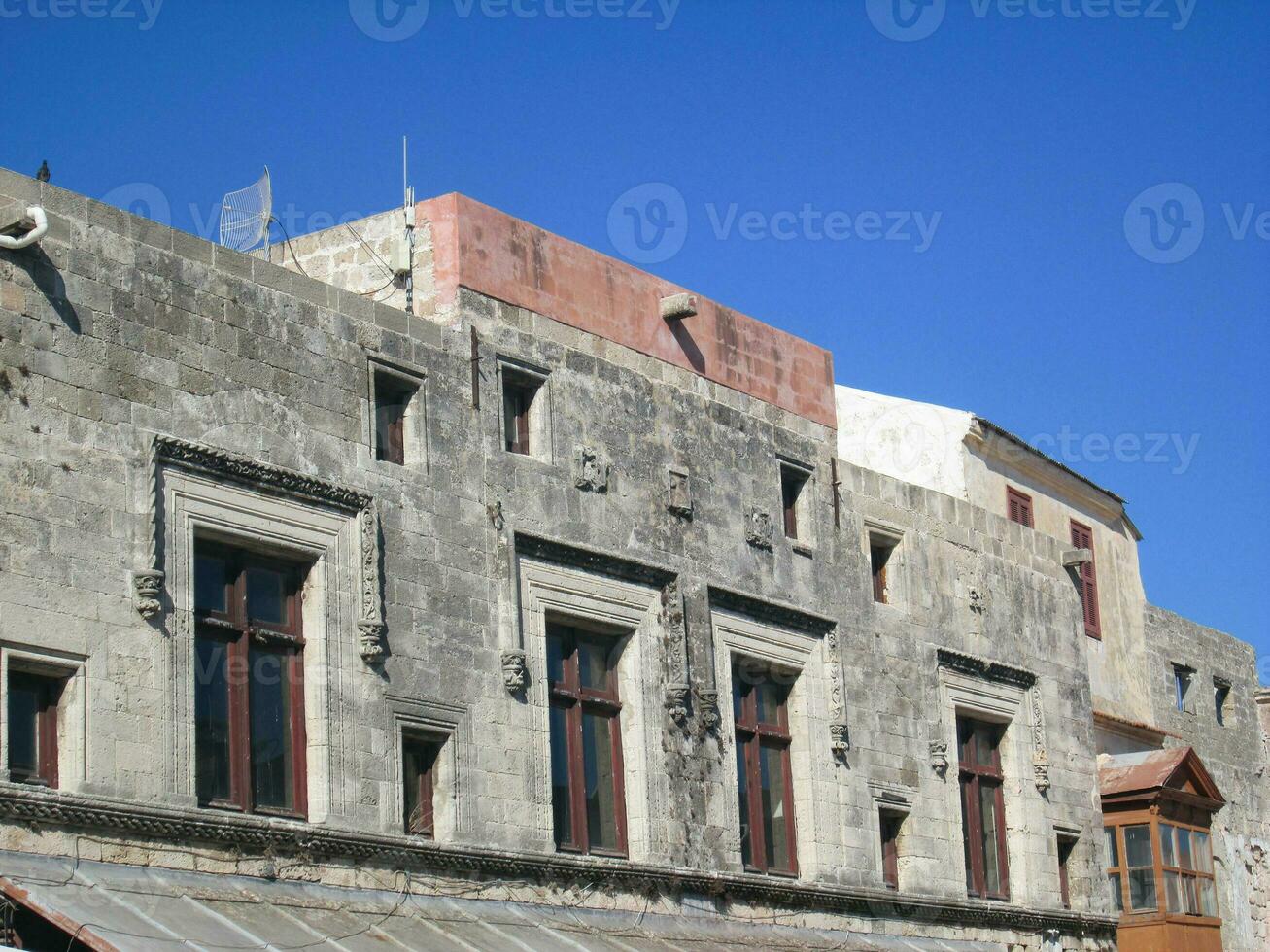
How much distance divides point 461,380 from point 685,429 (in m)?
3.31

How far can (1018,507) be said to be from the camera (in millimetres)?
32125

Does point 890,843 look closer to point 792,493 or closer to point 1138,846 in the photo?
point 792,493

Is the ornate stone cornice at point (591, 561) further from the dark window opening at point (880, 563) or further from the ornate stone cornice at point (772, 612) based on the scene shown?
the dark window opening at point (880, 563)

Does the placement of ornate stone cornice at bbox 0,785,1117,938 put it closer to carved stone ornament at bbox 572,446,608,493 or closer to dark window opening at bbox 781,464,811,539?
carved stone ornament at bbox 572,446,608,493

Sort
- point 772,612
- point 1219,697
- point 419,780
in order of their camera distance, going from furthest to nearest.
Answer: point 1219,697
point 772,612
point 419,780

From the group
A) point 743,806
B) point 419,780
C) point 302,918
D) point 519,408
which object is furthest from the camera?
point 743,806

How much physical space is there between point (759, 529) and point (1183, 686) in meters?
13.0

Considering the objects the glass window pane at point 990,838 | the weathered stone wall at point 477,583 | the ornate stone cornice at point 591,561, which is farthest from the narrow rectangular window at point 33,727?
the glass window pane at point 990,838

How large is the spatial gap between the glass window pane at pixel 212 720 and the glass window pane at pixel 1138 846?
1495 cm

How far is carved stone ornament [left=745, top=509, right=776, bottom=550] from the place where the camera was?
23984mm

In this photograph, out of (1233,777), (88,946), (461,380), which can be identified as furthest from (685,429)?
(1233,777)

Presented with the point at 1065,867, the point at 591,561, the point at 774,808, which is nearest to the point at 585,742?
the point at 591,561

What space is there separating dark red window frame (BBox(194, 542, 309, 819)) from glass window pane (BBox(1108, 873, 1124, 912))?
13.9 meters

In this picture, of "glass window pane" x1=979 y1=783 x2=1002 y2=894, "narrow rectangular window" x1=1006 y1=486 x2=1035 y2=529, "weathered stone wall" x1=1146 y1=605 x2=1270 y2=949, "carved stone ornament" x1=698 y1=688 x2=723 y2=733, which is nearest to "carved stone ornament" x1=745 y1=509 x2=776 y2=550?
"carved stone ornament" x1=698 y1=688 x2=723 y2=733
